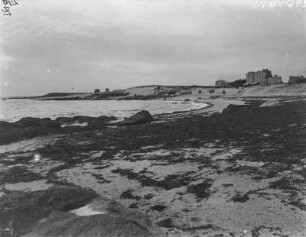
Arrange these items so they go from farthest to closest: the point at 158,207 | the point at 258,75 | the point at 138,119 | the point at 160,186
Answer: the point at 258,75
the point at 138,119
the point at 160,186
the point at 158,207

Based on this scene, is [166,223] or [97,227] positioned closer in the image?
[97,227]

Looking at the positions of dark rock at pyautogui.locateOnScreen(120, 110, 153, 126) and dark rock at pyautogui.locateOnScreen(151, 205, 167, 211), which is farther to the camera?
dark rock at pyautogui.locateOnScreen(120, 110, 153, 126)

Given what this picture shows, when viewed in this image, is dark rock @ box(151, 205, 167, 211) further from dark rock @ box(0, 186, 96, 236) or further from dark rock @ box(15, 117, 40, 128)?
dark rock @ box(15, 117, 40, 128)

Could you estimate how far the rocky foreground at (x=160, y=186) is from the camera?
17.1 ft

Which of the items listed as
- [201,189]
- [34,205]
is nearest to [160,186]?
[201,189]

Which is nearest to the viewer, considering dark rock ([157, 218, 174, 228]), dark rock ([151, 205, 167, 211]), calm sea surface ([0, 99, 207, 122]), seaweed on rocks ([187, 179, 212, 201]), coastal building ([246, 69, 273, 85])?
dark rock ([157, 218, 174, 228])

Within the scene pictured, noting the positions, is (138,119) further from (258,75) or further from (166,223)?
(258,75)

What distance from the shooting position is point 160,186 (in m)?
7.80

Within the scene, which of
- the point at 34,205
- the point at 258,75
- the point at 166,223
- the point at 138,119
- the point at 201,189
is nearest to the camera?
the point at 34,205

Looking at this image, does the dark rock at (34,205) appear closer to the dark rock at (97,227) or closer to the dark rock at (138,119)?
the dark rock at (97,227)

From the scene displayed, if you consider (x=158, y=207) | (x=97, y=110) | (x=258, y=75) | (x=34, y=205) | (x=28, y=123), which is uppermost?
(x=258, y=75)

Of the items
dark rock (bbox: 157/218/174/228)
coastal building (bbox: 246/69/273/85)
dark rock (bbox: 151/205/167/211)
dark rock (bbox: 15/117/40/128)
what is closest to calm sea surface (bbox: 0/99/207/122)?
dark rock (bbox: 15/117/40/128)

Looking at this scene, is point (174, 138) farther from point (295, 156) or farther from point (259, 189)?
point (259, 189)

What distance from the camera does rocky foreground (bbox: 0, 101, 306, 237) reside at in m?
5.21
